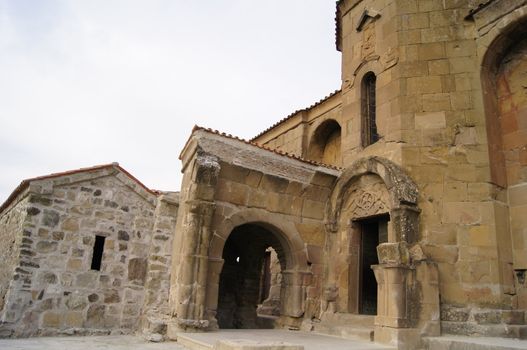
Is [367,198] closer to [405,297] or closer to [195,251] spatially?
[405,297]

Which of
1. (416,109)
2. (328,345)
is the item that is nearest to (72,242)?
(328,345)

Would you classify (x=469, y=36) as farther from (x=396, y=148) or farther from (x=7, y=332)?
(x=7, y=332)

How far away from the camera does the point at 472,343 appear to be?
17.8 ft

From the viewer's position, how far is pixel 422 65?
7.80 m

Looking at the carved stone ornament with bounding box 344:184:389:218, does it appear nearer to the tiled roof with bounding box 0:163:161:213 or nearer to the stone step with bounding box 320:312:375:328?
the stone step with bounding box 320:312:375:328

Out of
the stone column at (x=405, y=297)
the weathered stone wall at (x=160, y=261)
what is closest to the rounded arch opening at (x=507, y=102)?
the stone column at (x=405, y=297)

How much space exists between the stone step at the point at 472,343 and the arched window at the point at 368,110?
162 inches

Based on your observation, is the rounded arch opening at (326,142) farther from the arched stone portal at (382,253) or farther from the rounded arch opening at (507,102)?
the rounded arch opening at (507,102)

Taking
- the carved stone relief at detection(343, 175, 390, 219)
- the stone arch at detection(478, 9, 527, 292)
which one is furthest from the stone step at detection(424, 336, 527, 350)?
the carved stone relief at detection(343, 175, 390, 219)

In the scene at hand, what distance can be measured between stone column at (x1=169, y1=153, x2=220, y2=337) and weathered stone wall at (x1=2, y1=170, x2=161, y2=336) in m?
1.48

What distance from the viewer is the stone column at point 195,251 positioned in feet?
22.1

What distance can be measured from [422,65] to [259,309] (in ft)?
29.9

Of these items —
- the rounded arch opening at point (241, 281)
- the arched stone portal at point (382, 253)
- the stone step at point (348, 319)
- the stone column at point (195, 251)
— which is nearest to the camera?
the arched stone portal at point (382, 253)

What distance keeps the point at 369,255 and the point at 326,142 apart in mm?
5146
